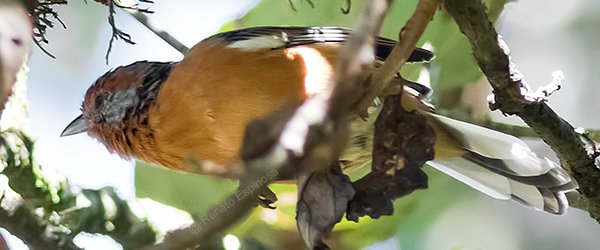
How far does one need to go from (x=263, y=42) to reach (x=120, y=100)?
414mm

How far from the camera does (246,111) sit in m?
1.53

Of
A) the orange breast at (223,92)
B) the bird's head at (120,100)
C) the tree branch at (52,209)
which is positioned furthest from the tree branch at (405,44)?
the bird's head at (120,100)

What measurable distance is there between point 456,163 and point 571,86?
1.76m

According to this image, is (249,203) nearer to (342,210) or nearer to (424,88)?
(342,210)

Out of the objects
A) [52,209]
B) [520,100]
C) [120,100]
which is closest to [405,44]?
[520,100]

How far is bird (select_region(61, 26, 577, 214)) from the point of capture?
1.53 m

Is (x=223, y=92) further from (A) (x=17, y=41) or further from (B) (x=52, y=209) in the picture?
(A) (x=17, y=41)

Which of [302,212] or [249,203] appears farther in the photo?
[302,212]

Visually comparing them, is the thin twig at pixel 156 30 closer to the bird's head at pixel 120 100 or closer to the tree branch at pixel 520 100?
the bird's head at pixel 120 100

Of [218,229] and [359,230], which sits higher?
[218,229]

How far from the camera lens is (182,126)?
64.6 inches

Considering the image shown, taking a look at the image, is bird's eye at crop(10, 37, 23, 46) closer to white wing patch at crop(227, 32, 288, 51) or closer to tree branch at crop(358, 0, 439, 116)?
tree branch at crop(358, 0, 439, 116)

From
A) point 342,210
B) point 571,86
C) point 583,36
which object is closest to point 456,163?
point 342,210

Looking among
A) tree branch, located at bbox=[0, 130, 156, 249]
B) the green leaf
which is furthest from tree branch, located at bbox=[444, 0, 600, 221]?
the green leaf
